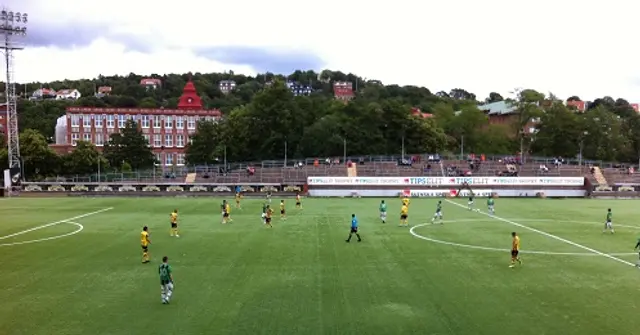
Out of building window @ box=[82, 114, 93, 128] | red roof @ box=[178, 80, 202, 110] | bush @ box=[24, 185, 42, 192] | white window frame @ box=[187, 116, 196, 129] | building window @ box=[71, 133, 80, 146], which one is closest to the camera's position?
Answer: bush @ box=[24, 185, 42, 192]

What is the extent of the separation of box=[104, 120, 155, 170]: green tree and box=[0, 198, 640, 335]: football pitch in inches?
2142

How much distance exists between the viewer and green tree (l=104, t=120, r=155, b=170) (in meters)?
91.4

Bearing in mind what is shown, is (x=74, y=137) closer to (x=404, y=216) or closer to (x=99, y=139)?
(x=99, y=139)

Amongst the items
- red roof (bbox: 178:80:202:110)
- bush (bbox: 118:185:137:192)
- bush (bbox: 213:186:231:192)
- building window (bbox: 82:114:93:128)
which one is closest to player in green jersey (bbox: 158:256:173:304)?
bush (bbox: 213:186:231:192)

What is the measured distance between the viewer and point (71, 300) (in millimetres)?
17703

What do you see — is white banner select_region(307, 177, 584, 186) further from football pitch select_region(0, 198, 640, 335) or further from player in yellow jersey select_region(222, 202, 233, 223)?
player in yellow jersey select_region(222, 202, 233, 223)

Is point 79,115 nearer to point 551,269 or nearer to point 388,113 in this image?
point 388,113

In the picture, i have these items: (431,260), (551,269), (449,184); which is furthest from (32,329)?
(449,184)

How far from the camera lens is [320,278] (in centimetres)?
2052

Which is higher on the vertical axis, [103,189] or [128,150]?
[128,150]

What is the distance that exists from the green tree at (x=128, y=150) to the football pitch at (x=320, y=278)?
5442cm

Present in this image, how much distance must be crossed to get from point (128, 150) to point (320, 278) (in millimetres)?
78867

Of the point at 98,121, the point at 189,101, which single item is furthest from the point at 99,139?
the point at 189,101

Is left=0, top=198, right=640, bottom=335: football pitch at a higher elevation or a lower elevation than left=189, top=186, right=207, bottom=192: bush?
lower
